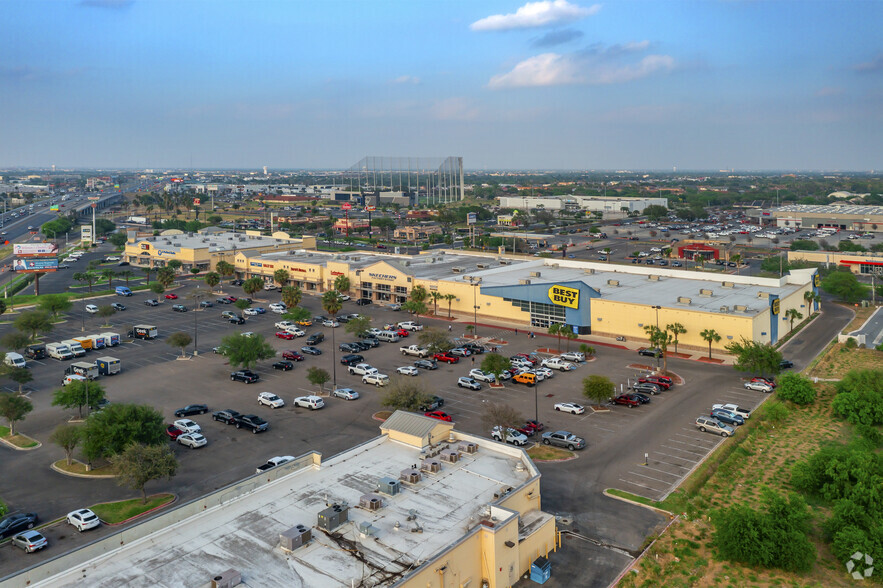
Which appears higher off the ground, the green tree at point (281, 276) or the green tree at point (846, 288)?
the green tree at point (281, 276)

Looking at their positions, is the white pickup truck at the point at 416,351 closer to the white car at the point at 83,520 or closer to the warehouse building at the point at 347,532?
the warehouse building at the point at 347,532

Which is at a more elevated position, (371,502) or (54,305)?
(54,305)

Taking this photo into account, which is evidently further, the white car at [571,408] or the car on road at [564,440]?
the white car at [571,408]

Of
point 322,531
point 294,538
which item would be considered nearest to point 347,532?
point 322,531

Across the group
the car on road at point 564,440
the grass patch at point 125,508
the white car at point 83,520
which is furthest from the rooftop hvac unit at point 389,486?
the car on road at point 564,440

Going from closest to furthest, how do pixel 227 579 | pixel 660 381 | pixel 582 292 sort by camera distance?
pixel 227 579, pixel 660 381, pixel 582 292

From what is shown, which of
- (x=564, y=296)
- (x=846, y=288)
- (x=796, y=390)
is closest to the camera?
(x=796, y=390)

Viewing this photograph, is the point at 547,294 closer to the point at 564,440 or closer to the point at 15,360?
the point at 564,440
